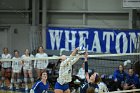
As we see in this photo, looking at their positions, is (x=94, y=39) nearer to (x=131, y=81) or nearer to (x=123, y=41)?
(x=123, y=41)

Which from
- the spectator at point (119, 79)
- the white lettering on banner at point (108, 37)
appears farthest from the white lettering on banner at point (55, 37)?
the spectator at point (119, 79)

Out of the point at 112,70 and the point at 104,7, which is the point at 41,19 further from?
the point at 112,70

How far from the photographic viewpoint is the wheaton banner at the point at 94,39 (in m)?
15.1

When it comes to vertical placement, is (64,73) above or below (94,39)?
above

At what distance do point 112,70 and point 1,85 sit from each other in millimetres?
4522

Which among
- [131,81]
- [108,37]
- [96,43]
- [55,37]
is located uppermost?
[108,37]

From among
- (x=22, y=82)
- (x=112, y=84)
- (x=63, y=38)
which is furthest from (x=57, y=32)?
(x=112, y=84)

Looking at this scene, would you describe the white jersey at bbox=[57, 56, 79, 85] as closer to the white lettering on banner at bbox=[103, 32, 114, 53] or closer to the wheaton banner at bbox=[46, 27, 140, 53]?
the wheaton banner at bbox=[46, 27, 140, 53]

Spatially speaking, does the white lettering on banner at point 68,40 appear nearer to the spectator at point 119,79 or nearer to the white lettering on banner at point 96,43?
the white lettering on banner at point 96,43

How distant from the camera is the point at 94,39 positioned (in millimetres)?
15961

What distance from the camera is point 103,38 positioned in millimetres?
15805

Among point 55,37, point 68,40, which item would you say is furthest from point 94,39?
point 55,37

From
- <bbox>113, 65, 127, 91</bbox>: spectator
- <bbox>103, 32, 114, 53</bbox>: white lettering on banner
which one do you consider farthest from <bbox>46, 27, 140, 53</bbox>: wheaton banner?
<bbox>113, 65, 127, 91</bbox>: spectator

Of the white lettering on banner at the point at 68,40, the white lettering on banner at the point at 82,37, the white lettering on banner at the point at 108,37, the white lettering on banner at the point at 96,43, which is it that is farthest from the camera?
the white lettering on banner at the point at 68,40
